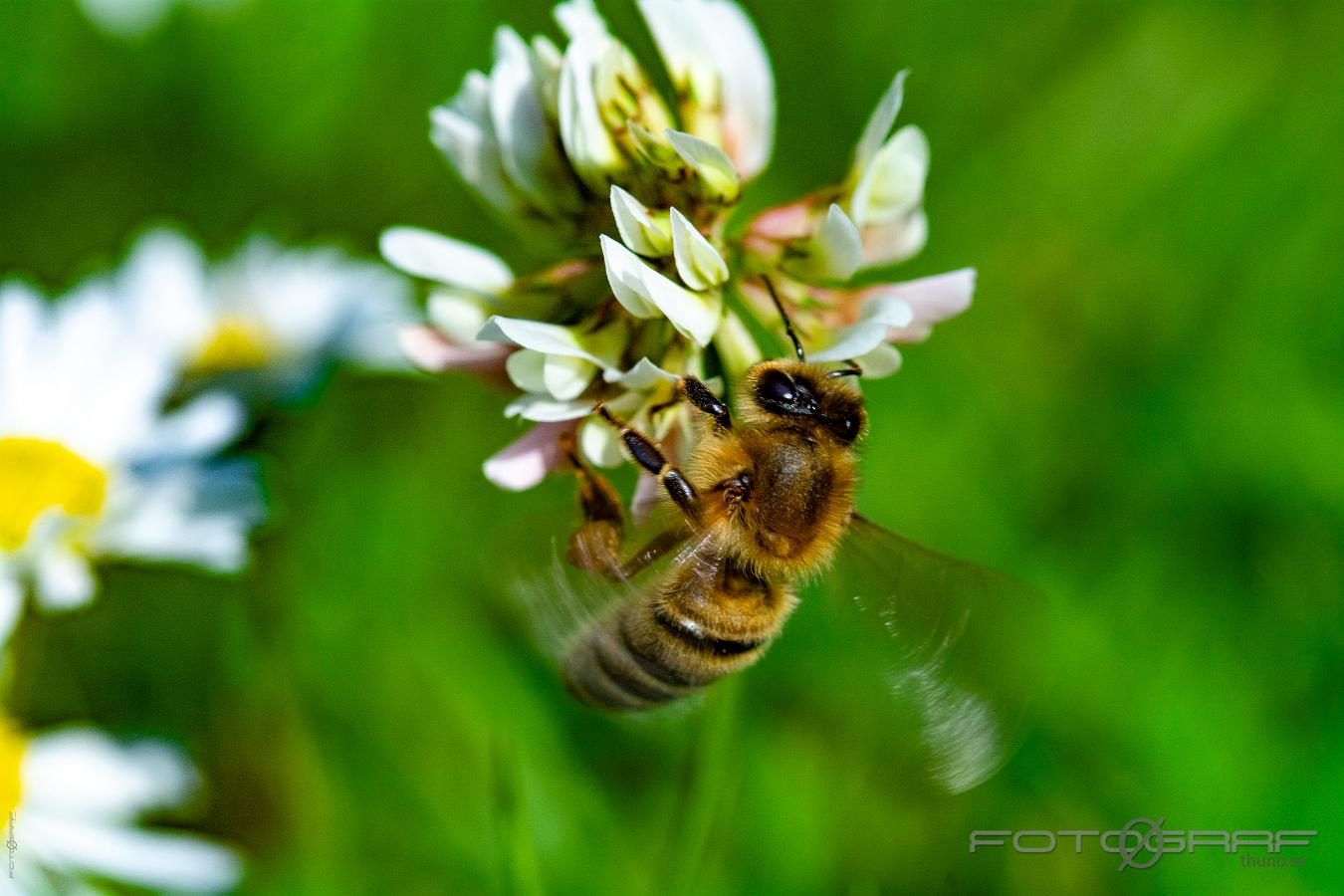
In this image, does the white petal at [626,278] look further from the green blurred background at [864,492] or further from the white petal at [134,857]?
the white petal at [134,857]

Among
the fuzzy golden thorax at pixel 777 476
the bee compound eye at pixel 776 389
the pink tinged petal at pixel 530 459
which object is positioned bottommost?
the fuzzy golden thorax at pixel 777 476


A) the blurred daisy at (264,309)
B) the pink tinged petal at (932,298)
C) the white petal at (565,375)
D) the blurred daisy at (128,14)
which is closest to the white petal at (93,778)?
→ the blurred daisy at (264,309)

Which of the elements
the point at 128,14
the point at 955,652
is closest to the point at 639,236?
the point at 955,652

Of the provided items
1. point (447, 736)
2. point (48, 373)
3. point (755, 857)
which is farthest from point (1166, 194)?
point (48, 373)

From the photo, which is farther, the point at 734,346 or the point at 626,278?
the point at 734,346

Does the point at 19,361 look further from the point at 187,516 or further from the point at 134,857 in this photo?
the point at 134,857

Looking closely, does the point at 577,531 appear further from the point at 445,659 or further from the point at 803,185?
the point at 803,185

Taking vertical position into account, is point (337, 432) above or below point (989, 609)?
above
